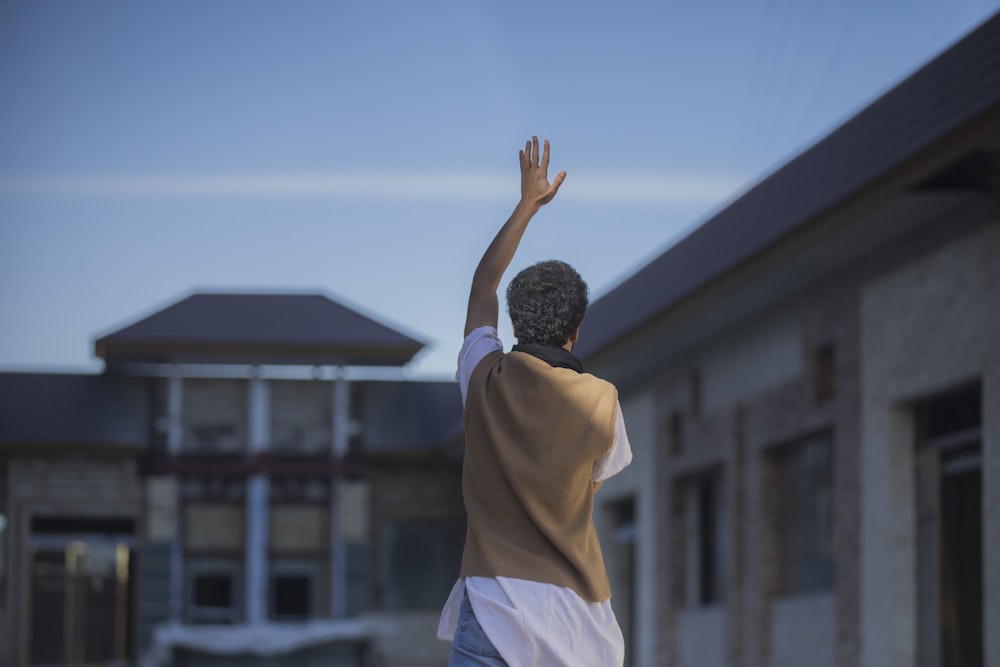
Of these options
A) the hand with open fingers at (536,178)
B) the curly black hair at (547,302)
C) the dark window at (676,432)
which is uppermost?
the dark window at (676,432)

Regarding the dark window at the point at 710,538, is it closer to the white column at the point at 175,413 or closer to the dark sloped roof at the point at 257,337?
the dark sloped roof at the point at 257,337

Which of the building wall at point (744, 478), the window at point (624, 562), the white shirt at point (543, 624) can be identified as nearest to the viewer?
the white shirt at point (543, 624)

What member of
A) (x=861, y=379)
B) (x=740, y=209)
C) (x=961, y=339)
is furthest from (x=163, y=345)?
(x=961, y=339)

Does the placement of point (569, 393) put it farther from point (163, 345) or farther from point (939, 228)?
point (163, 345)

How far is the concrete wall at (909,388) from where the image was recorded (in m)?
12.3

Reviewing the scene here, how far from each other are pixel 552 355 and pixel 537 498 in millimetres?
325

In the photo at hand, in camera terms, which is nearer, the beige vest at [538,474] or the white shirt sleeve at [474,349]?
the beige vest at [538,474]

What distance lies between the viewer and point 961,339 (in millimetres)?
12883

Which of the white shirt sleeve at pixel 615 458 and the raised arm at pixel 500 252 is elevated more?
the raised arm at pixel 500 252

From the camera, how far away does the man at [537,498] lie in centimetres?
336

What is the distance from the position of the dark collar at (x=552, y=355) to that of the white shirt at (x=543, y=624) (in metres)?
0.25

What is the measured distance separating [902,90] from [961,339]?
2.02 meters

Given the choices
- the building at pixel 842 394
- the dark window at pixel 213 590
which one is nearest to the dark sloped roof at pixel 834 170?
the building at pixel 842 394

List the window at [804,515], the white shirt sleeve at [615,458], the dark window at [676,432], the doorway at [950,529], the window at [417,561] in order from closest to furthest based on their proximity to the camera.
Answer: the white shirt sleeve at [615,458] → the doorway at [950,529] → the window at [804,515] → the dark window at [676,432] → the window at [417,561]
